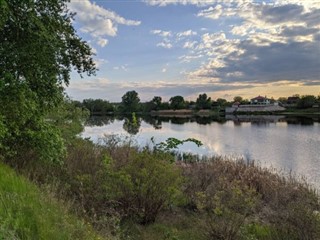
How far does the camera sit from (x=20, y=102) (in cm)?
743

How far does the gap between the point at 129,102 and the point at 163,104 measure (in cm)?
1728

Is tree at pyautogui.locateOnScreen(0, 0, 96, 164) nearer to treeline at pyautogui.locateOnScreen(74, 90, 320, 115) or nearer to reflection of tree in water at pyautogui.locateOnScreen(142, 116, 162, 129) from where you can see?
reflection of tree in water at pyautogui.locateOnScreen(142, 116, 162, 129)

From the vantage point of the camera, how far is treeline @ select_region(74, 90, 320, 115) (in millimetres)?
120000

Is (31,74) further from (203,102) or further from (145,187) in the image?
(203,102)

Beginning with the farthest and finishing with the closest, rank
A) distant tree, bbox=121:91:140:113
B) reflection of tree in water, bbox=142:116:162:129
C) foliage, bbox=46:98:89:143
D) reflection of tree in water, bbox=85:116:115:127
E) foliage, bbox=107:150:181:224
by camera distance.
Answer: distant tree, bbox=121:91:140:113
reflection of tree in water, bbox=142:116:162:129
reflection of tree in water, bbox=85:116:115:127
foliage, bbox=46:98:89:143
foliage, bbox=107:150:181:224

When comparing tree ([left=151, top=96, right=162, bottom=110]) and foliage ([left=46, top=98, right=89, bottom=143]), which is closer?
foliage ([left=46, top=98, right=89, bottom=143])

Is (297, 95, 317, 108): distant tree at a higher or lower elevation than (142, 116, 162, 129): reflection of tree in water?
higher

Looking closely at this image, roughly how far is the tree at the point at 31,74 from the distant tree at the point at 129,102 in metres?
119

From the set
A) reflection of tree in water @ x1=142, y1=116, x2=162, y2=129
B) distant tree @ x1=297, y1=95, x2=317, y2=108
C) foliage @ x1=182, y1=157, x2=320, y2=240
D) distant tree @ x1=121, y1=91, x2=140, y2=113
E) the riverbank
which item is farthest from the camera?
distant tree @ x1=121, y1=91, x2=140, y2=113

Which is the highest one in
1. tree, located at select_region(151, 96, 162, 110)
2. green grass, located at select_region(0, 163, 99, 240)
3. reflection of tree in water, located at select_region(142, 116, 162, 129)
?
tree, located at select_region(151, 96, 162, 110)

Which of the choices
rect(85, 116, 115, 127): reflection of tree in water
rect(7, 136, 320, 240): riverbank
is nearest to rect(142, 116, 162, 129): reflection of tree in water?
rect(85, 116, 115, 127): reflection of tree in water

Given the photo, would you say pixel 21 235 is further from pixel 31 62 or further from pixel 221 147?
pixel 221 147

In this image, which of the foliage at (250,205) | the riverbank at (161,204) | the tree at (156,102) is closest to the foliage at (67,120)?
the riverbank at (161,204)

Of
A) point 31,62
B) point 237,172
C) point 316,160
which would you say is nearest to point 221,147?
point 316,160
